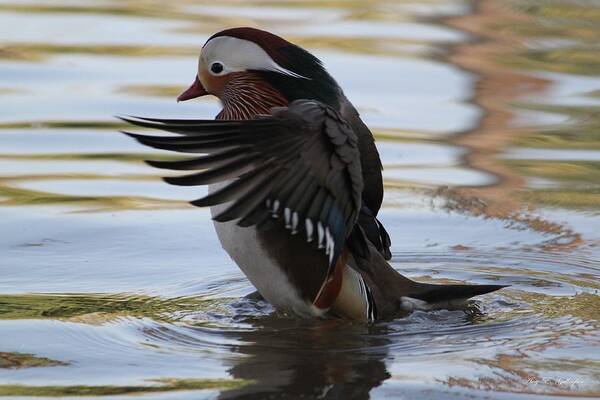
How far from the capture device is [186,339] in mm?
5539

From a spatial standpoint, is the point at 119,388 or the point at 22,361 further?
the point at 22,361

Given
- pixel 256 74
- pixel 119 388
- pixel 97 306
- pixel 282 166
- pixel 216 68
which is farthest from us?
pixel 216 68

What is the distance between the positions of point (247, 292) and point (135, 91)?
411 centimetres

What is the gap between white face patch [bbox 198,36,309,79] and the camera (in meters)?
6.14

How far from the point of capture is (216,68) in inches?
252

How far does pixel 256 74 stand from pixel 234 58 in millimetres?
121

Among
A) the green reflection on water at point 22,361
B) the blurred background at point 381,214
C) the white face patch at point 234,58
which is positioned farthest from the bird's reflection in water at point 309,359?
the white face patch at point 234,58

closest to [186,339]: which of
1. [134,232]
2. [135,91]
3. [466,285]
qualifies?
[466,285]

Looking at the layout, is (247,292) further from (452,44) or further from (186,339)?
(452,44)

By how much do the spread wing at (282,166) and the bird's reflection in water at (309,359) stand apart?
34 centimetres

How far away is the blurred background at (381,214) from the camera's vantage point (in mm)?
5195

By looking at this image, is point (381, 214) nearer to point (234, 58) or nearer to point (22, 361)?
point (234, 58)

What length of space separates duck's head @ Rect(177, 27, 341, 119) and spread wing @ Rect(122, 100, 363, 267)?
546 millimetres

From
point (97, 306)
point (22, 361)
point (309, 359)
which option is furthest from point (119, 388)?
point (97, 306)
